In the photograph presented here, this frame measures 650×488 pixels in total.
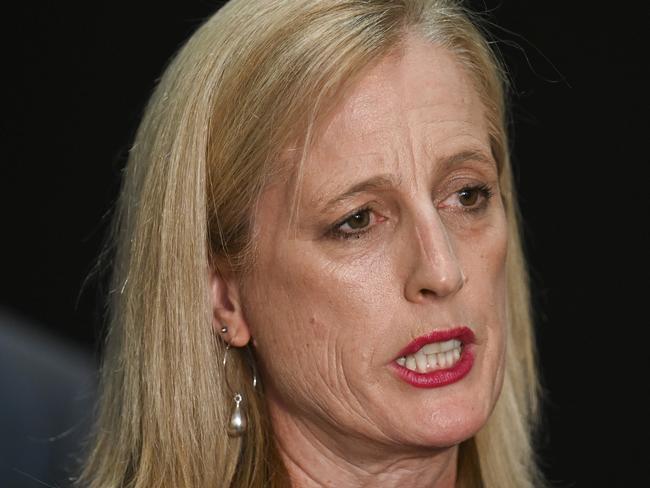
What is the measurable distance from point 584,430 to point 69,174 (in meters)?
1.58

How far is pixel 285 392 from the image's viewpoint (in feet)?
7.52

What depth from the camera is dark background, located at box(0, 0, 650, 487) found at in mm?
3312

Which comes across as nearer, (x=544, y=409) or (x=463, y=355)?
(x=463, y=355)

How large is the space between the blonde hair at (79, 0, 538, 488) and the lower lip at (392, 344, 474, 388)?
344 millimetres

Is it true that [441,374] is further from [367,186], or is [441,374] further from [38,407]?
[38,407]

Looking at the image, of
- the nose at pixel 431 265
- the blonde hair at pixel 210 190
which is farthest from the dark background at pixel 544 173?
the nose at pixel 431 265

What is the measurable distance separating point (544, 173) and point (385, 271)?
138 cm

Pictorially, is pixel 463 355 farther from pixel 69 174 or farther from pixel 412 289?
pixel 69 174

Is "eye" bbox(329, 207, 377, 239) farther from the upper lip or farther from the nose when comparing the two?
the upper lip

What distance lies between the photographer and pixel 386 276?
2.16m

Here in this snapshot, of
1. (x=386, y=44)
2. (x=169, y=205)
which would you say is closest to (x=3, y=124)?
(x=169, y=205)

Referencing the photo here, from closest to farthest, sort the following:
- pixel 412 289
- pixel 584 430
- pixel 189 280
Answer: pixel 412 289 → pixel 189 280 → pixel 584 430

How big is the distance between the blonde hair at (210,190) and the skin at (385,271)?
0.20ft

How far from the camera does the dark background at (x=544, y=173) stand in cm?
Answer: 331
